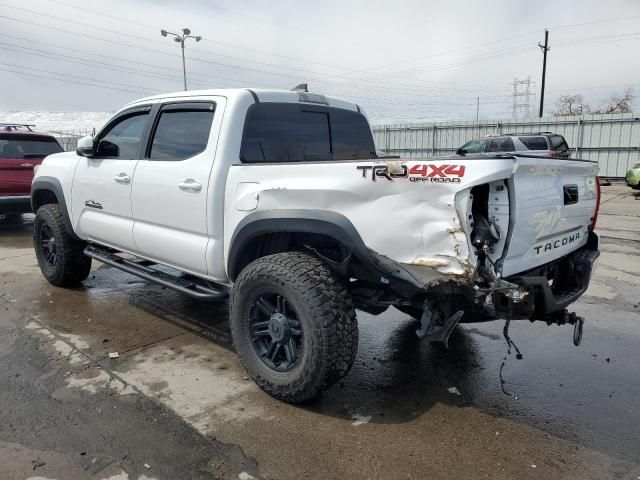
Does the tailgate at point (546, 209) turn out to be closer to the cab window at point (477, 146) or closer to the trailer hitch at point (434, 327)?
the trailer hitch at point (434, 327)

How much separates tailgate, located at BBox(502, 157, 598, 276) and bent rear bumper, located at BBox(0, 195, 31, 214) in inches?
343

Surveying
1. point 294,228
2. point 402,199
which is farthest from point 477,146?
point 402,199

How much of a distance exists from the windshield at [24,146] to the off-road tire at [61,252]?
162 inches

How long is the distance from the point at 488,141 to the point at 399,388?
13965 millimetres

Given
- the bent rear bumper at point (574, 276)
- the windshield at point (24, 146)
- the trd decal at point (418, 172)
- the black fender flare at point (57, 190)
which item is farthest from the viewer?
the windshield at point (24, 146)

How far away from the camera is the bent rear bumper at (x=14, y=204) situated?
8.85 meters

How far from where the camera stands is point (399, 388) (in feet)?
11.5

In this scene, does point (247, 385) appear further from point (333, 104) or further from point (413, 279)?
point (333, 104)

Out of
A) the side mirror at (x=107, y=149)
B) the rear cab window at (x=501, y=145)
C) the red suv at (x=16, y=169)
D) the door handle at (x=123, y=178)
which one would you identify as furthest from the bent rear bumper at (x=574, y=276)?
the rear cab window at (x=501, y=145)

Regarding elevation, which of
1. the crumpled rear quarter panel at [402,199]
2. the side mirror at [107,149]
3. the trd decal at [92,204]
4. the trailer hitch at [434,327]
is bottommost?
the trailer hitch at [434,327]

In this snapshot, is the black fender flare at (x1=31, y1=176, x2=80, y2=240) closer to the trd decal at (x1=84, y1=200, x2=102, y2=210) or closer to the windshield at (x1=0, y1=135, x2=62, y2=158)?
the trd decal at (x1=84, y1=200, x2=102, y2=210)

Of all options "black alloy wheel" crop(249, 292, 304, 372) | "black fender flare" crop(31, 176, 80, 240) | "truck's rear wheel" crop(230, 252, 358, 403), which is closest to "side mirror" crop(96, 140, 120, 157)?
"black fender flare" crop(31, 176, 80, 240)

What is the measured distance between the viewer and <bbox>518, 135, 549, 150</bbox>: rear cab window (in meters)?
15.1

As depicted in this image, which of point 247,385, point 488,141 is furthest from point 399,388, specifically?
point 488,141
